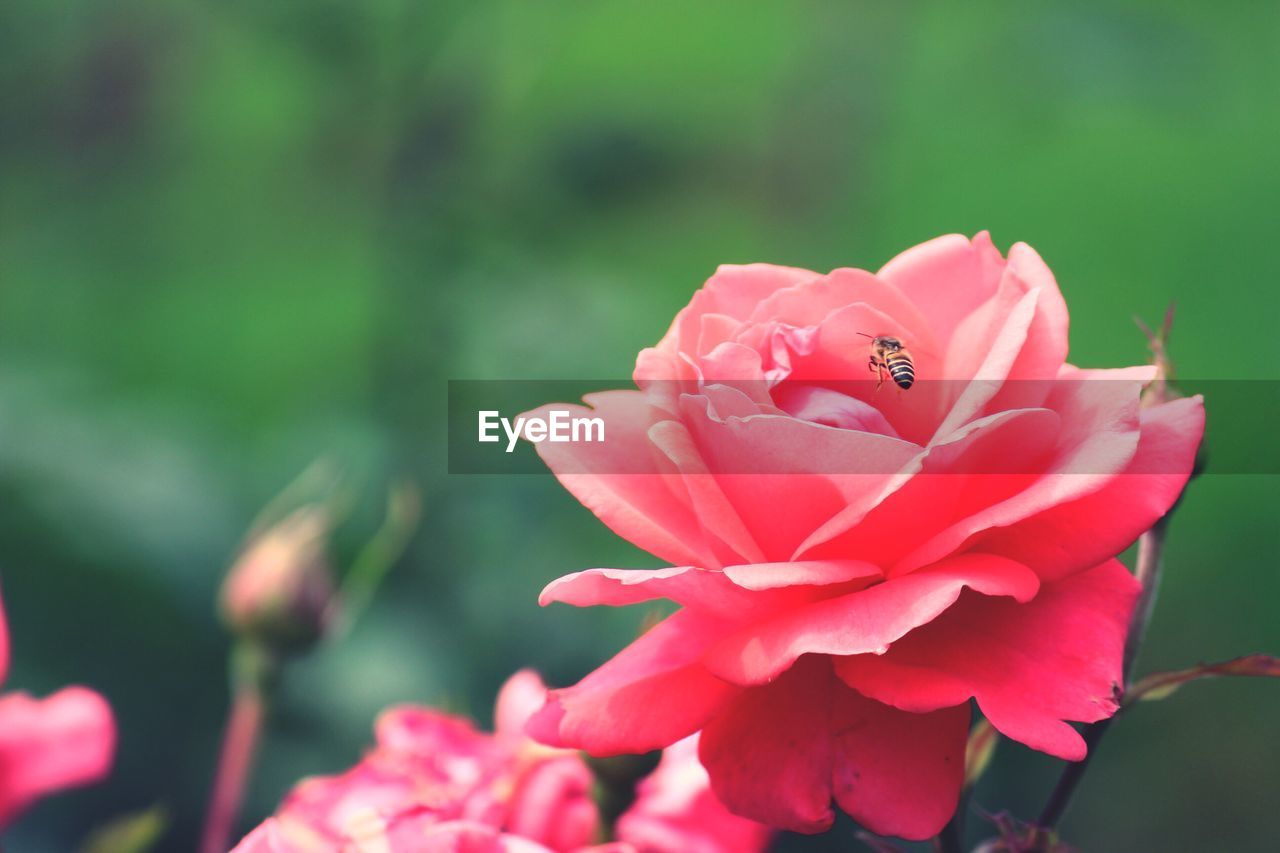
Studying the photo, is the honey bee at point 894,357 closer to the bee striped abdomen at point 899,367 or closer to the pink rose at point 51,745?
the bee striped abdomen at point 899,367

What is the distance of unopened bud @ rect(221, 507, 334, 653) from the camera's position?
1.55ft

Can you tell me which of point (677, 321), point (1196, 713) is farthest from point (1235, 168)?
point (677, 321)

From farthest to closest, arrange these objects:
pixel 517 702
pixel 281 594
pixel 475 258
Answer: pixel 475 258 → pixel 281 594 → pixel 517 702

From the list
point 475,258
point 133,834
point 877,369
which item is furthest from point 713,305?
point 475,258

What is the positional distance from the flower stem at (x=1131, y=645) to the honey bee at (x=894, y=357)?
0.06 m

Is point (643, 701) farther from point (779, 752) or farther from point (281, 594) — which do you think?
point (281, 594)

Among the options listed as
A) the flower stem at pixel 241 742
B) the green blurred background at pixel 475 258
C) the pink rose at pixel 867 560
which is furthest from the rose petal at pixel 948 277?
the green blurred background at pixel 475 258

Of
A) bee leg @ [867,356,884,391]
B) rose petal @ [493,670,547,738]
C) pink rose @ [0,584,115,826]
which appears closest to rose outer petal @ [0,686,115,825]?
pink rose @ [0,584,115,826]

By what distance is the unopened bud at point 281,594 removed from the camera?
47 cm

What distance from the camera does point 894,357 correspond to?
0.25 m

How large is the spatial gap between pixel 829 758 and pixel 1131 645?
0.27ft

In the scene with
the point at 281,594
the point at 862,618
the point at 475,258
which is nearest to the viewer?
the point at 862,618

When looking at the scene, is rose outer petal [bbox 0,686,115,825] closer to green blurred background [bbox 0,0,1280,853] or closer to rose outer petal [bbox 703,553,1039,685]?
rose outer petal [bbox 703,553,1039,685]

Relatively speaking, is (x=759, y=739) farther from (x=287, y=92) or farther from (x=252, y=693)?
(x=287, y=92)
